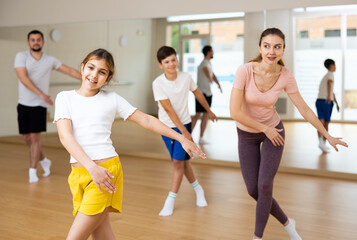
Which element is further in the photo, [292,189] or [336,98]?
[336,98]

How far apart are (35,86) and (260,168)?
9.70 ft

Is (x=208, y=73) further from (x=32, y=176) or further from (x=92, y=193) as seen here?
(x=92, y=193)

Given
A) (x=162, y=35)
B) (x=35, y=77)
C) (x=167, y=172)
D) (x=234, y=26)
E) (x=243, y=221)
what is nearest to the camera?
(x=243, y=221)

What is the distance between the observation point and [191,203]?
4.14 metres

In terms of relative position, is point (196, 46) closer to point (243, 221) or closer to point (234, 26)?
point (234, 26)

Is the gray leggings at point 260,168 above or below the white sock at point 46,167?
above

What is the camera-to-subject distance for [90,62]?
7.22 feet

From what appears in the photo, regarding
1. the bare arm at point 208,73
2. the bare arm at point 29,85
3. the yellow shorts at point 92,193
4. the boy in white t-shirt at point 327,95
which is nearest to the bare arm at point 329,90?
the boy in white t-shirt at point 327,95

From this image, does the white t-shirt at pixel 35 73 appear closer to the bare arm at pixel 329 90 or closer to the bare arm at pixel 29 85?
the bare arm at pixel 29 85

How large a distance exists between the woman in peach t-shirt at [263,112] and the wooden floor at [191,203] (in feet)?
1.85

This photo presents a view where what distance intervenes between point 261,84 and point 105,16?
4.18 metres

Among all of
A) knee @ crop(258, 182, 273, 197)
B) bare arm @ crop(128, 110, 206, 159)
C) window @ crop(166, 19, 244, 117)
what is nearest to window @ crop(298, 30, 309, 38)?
window @ crop(166, 19, 244, 117)

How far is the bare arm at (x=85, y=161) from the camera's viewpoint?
1.97m

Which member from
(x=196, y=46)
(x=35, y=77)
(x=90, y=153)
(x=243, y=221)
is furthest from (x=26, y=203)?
(x=196, y=46)
